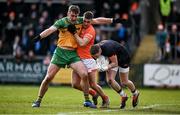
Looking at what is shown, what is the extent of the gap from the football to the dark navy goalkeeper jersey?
0.17 metres

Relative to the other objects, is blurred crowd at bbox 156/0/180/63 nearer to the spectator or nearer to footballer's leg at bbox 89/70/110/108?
the spectator

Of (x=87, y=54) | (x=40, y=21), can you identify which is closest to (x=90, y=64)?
(x=87, y=54)

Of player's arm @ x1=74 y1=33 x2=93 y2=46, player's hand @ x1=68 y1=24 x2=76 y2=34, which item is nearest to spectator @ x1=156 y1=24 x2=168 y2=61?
player's arm @ x1=74 y1=33 x2=93 y2=46

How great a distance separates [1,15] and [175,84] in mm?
10702

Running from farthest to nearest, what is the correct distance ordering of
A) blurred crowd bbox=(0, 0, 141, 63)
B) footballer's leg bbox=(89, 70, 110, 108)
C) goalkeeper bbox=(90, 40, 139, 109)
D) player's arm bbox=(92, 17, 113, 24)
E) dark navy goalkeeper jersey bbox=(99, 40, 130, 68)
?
blurred crowd bbox=(0, 0, 141, 63) → player's arm bbox=(92, 17, 113, 24) → footballer's leg bbox=(89, 70, 110, 108) → dark navy goalkeeper jersey bbox=(99, 40, 130, 68) → goalkeeper bbox=(90, 40, 139, 109)

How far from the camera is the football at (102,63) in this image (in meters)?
17.6

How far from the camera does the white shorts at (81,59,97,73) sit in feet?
58.2

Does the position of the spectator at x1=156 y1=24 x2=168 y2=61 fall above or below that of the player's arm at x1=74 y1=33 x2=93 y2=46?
below

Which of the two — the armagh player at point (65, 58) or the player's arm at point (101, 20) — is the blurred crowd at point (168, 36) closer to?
the player's arm at point (101, 20)

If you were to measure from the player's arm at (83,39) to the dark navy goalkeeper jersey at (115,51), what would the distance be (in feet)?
1.36

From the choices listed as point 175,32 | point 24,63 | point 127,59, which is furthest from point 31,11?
point 127,59

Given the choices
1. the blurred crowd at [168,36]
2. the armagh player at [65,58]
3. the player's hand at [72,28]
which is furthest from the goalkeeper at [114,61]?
the blurred crowd at [168,36]

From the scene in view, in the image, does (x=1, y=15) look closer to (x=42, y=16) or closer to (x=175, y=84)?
(x=42, y=16)

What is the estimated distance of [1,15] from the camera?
35781mm
